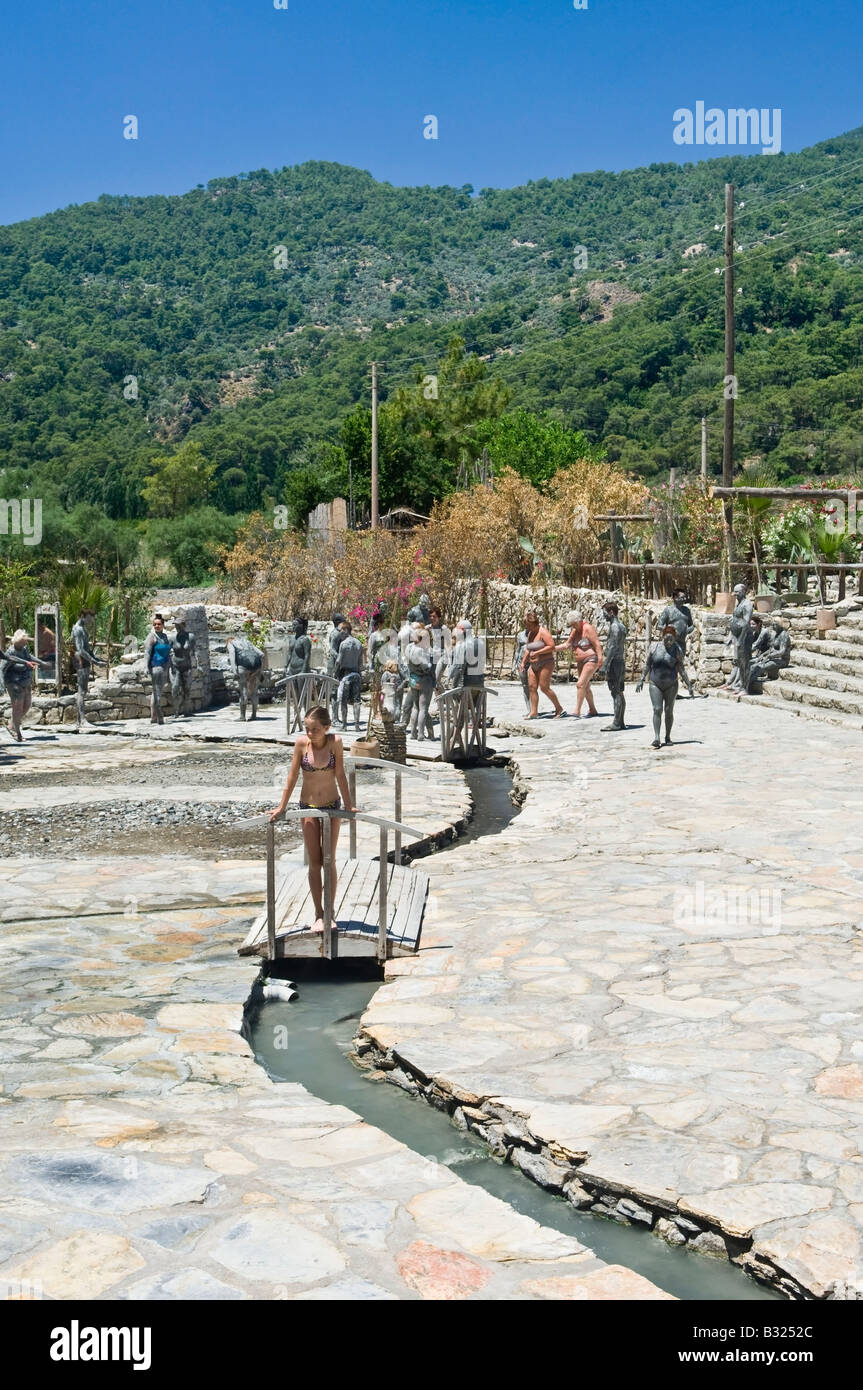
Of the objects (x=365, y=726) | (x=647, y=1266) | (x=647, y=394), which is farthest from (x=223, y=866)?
(x=647, y=394)

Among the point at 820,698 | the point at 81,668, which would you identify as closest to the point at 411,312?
the point at 81,668

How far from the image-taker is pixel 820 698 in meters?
18.5

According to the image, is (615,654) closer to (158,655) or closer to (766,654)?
(766,654)

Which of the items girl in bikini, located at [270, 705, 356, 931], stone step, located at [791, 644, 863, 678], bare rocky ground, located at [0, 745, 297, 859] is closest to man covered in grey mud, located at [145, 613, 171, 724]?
bare rocky ground, located at [0, 745, 297, 859]

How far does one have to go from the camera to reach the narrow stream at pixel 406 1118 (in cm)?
397

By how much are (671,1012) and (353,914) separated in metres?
2.21

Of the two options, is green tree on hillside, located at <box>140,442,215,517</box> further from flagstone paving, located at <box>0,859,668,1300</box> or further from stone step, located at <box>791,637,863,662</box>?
flagstone paving, located at <box>0,859,668,1300</box>

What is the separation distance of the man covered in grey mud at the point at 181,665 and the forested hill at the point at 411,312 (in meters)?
6.74

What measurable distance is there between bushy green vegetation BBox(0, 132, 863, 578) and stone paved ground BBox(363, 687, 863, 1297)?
18196mm

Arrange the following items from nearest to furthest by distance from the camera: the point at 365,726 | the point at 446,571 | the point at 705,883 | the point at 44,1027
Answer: the point at 44,1027, the point at 705,883, the point at 365,726, the point at 446,571

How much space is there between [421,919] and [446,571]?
20.5 metres

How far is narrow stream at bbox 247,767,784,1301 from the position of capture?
156 inches
